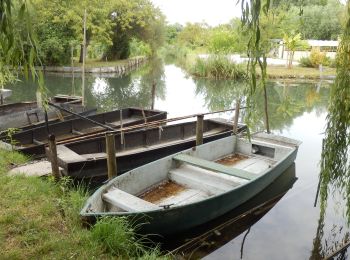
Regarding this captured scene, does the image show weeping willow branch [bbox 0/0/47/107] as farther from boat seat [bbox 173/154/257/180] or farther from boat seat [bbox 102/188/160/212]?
boat seat [bbox 173/154/257/180]

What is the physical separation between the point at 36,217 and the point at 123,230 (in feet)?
3.95

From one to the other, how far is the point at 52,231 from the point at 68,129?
620 centimetres

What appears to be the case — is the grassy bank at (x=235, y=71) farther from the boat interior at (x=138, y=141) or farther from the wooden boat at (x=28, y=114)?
the boat interior at (x=138, y=141)

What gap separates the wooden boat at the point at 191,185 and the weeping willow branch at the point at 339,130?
4.60ft

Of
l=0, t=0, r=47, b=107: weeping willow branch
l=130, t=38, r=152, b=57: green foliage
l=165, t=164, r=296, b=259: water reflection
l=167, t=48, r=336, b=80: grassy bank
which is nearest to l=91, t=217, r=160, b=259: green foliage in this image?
l=165, t=164, r=296, b=259: water reflection

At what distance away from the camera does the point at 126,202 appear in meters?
5.16

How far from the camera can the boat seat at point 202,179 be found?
652cm

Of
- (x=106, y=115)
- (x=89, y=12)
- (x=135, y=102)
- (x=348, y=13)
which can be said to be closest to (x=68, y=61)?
(x=89, y=12)

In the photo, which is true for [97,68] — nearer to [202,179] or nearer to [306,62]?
[306,62]

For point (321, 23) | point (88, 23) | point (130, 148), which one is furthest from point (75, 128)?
point (321, 23)

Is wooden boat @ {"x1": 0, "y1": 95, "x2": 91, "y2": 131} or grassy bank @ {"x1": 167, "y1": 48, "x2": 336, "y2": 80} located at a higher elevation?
grassy bank @ {"x1": 167, "y1": 48, "x2": 336, "y2": 80}

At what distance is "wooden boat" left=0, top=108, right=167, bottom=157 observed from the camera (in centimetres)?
831

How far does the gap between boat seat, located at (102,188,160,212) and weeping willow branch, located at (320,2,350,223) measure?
2.45m

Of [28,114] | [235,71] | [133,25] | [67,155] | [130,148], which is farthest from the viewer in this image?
[133,25]
